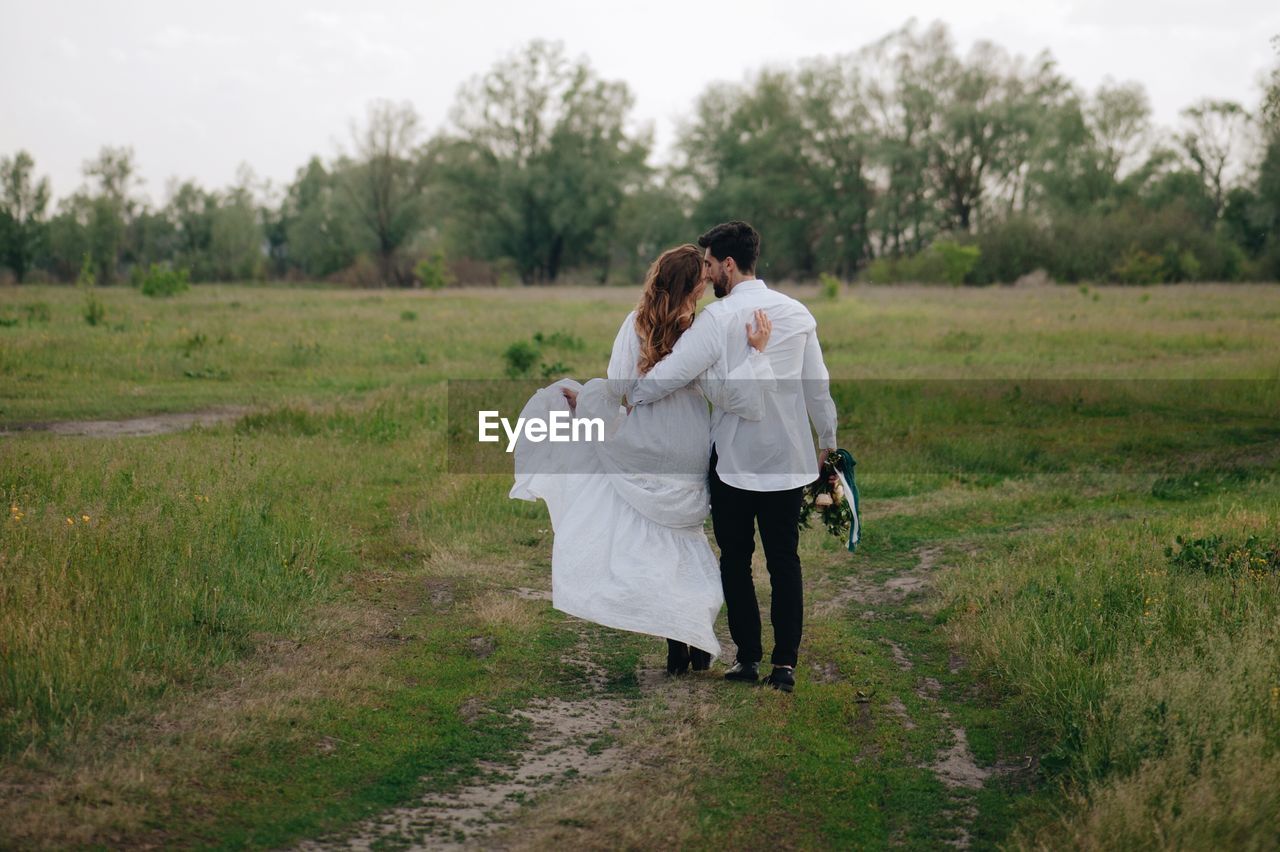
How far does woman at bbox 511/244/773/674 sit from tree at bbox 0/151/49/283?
7030cm

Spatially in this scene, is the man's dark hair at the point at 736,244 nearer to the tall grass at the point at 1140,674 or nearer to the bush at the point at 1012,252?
the tall grass at the point at 1140,674

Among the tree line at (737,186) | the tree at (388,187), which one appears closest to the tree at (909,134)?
the tree line at (737,186)

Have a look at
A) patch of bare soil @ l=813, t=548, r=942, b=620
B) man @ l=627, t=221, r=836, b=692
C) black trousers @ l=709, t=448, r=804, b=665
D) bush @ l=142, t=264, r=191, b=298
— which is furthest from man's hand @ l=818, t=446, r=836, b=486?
bush @ l=142, t=264, r=191, b=298

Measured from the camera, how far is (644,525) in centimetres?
644

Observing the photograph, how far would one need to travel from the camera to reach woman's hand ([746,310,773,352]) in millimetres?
6023

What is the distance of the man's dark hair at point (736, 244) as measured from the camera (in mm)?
6145

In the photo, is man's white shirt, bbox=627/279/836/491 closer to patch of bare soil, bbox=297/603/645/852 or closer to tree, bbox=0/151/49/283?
patch of bare soil, bbox=297/603/645/852

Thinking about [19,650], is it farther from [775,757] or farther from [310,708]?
[775,757]

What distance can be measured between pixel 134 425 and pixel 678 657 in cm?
1092

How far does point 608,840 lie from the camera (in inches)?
176

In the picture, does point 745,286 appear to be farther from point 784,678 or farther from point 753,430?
point 784,678

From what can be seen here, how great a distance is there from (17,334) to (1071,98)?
213ft

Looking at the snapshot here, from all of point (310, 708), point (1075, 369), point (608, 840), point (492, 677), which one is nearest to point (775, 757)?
point (608, 840)

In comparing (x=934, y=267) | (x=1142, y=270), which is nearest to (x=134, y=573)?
(x=1142, y=270)
